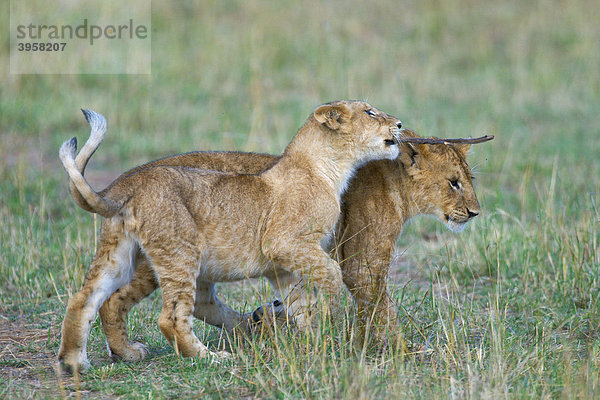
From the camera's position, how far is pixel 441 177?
5.24m

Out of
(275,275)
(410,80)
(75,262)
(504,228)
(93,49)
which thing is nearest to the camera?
(275,275)

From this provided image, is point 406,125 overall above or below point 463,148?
above

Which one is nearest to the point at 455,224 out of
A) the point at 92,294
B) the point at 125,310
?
the point at 125,310

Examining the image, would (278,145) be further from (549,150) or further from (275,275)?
(275,275)

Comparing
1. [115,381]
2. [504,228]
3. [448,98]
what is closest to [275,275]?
[115,381]

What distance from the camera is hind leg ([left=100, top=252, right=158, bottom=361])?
4797mm

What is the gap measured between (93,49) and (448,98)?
4835 mm

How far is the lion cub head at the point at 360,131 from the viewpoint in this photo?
16.4 ft

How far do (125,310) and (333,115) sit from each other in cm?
157

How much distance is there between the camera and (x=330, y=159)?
16.5ft

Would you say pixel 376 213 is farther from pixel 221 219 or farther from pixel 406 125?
pixel 406 125

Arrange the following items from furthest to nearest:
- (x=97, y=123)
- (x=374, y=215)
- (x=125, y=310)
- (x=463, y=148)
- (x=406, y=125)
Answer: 1. (x=406, y=125)
2. (x=463, y=148)
3. (x=374, y=215)
4. (x=125, y=310)
5. (x=97, y=123)

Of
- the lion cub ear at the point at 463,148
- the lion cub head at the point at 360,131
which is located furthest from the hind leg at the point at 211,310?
the lion cub ear at the point at 463,148

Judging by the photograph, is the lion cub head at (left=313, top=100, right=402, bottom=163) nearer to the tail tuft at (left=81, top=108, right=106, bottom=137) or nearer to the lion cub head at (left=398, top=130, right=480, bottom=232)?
the lion cub head at (left=398, top=130, right=480, bottom=232)
